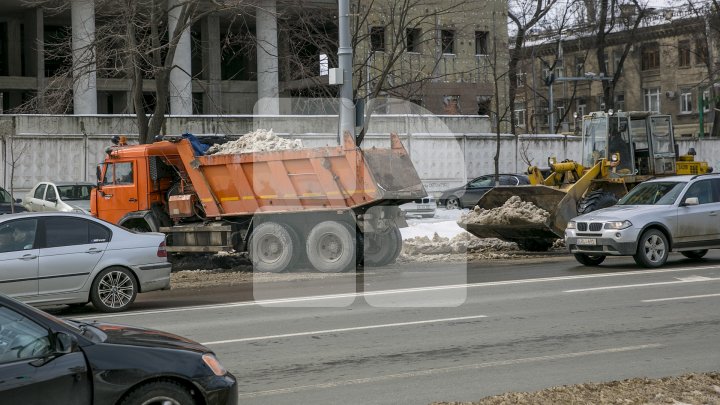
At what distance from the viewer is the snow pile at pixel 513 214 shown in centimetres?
2116

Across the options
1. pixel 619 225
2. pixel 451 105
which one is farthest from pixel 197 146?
pixel 451 105

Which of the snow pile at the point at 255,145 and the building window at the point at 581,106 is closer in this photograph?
the snow pile at the point at 255,145

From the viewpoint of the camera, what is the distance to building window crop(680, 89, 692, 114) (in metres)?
70.1

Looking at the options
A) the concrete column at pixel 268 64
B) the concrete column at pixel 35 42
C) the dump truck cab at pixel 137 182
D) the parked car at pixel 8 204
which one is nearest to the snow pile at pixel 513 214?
the dump truck cab at pixel 137 182

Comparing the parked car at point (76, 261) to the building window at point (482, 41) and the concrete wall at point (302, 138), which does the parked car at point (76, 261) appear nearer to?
the concrete wall at point (302, 138)

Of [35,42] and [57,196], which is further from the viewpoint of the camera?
[35,42]

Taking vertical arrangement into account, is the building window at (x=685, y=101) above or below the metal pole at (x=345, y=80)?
above

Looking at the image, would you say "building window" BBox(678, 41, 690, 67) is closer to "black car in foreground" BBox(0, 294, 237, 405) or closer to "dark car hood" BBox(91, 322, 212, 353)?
"dark car hood" BBox(91, 322, 212, 353)

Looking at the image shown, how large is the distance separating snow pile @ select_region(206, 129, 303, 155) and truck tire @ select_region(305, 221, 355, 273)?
6.33ft

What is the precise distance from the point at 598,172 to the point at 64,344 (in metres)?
18.3

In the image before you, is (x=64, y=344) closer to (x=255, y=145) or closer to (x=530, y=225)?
(x=255, y=145)

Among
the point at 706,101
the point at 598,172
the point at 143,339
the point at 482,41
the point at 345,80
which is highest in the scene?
the point at 482,41

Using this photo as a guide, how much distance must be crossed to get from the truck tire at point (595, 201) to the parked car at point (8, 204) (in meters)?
15.7

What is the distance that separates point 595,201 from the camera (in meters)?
21.9
